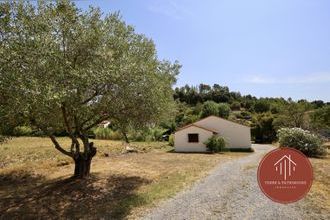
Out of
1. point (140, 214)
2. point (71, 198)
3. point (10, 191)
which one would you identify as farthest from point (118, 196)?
point (10, 191)

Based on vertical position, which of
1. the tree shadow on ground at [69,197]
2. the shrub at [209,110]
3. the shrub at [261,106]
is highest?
the shrub at [261,106]

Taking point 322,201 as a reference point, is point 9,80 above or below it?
above

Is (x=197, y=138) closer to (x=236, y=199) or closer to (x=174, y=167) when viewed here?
(x=174, y=167)

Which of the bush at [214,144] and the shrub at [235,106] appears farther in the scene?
the shrub at [235,106]

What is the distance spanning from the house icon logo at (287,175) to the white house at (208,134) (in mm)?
35061

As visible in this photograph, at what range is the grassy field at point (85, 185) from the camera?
13469 millimetres

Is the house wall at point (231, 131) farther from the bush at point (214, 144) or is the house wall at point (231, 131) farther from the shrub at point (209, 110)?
the shrub at point (209, 110)

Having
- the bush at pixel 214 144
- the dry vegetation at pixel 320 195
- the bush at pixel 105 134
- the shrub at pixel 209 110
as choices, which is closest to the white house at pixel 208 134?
the bush at pixel 214 144

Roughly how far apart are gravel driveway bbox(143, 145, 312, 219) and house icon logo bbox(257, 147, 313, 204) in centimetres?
750

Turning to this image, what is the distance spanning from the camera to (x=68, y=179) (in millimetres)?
18578

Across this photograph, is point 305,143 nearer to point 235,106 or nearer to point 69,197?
point 69,197

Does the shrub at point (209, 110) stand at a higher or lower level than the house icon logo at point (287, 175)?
higher

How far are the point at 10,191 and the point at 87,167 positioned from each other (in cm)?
429

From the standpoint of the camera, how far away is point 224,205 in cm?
1261
